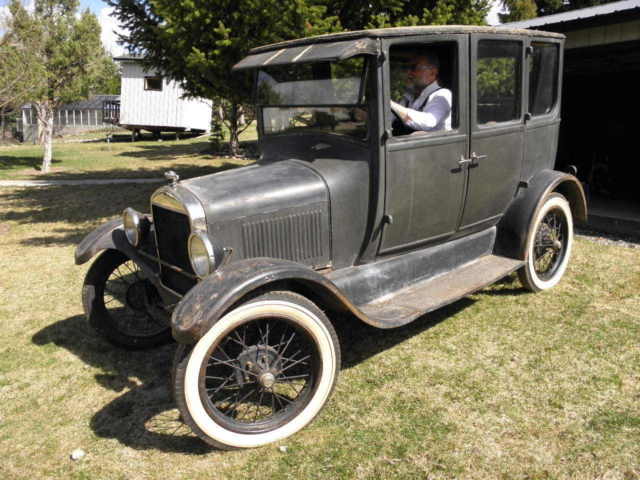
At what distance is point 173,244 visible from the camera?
11.7 ft

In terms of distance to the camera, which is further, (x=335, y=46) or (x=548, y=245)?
(x=548, y=245)

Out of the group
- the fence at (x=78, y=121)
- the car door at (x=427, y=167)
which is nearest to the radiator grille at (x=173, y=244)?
the car door at (x=427, y=167)

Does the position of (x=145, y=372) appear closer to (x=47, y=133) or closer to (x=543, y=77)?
(x=543, y=77)

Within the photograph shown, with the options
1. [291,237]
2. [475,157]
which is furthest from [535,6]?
[291,237]

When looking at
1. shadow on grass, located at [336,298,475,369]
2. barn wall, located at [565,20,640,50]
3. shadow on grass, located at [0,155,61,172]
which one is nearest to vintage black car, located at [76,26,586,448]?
shadow on grass, located at [336,298,475,369]

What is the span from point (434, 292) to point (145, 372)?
2.16 m

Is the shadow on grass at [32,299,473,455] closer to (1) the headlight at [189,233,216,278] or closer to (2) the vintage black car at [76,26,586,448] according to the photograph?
(2) the vintage black car at [76,26,586,448]

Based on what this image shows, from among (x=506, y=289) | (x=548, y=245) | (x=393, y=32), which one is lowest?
(x=506, y=289)

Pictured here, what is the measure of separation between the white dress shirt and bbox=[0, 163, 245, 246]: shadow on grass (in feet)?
17.7

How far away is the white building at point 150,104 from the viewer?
27062 millimetres

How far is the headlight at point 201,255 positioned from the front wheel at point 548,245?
2823 mm

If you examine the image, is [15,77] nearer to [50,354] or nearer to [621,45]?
[50,354]

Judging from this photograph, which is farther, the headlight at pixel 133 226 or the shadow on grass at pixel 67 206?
the shadow on grass at pixel 67 206

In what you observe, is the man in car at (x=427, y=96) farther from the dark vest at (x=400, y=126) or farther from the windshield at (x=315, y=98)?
the windshield at (x=315, y=98)
